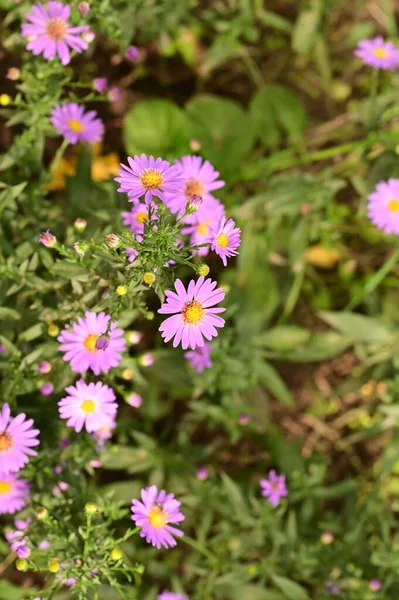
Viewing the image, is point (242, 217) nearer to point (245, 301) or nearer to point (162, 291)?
point (245, 301)

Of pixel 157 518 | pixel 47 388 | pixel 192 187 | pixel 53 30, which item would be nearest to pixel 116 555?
pixel 157 518

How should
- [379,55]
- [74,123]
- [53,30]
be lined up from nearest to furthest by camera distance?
[53,30], [74,123], [379,55]

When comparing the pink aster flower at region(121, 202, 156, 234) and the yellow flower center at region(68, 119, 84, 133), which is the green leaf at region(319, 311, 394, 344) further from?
the yellow flower center at region(68, 119, 84, 133)

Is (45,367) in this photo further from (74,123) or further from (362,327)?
(362,327)

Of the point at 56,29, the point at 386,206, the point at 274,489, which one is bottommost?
the point at 274,489

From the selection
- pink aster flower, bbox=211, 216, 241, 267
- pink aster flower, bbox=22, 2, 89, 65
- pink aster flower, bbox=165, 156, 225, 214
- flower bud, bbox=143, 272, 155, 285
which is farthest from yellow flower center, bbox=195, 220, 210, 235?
pink aster flower, bbox=22, 2, 89, 65

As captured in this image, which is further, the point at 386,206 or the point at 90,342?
the point at 386,206
